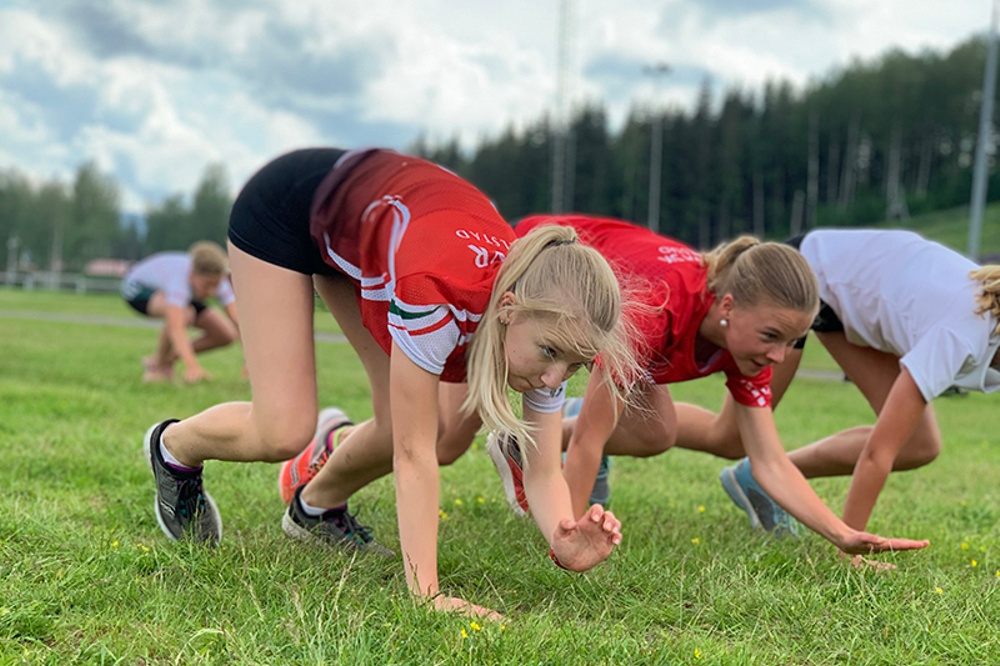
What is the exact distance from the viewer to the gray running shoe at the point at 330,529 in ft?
12.0

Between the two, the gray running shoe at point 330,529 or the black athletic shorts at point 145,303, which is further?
the black athletic shorts at point 145,303

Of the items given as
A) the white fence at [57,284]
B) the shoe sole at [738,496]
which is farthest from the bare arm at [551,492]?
the white fence at [57,284]

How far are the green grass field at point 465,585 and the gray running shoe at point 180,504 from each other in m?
0.13

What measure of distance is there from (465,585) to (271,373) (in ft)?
3.31

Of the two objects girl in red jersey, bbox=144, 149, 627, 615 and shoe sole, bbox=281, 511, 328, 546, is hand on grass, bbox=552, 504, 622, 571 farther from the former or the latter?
shoe sole, bbox=281, 511, 328, 546

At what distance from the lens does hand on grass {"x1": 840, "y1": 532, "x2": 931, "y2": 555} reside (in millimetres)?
3283

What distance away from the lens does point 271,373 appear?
3.23 m

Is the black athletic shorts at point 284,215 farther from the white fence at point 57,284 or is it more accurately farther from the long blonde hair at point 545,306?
the white fence at point 57,284

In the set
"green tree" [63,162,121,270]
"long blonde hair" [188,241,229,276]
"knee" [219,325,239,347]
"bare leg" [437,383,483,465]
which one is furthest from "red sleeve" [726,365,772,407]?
"green tree" [63,162,121,270]

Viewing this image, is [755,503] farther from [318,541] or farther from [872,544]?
[318,541]

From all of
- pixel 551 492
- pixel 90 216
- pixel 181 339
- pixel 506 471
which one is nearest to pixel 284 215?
pixel 506 471

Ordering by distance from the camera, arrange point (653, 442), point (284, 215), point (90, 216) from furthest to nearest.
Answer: point (90, 216), point (653, 442), point (284, 215)

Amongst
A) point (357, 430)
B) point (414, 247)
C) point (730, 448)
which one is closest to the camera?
point (414, 247)

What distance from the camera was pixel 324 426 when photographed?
471cm
